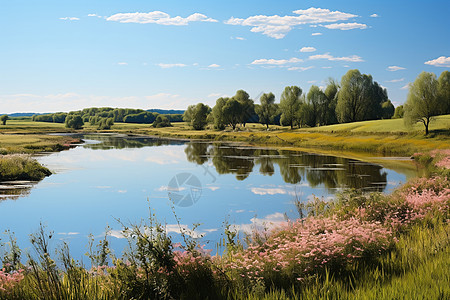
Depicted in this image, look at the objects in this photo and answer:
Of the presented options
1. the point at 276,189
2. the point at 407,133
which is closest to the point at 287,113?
the point at 407,133

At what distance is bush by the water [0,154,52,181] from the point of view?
2523 centimetres

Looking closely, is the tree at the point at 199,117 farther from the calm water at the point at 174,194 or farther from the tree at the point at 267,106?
the calm water at the point at 174,194

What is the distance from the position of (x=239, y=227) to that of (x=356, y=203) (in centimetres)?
413

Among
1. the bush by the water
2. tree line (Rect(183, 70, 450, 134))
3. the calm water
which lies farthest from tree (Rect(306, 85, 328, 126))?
the bush by the water

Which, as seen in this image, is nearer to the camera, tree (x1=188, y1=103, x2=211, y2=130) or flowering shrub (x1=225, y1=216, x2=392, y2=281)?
flowering shrub (x1=225, y1=216, x2=392, y2=281)

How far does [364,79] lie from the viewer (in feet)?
270

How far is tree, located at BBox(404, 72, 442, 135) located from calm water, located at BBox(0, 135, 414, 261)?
20633mm

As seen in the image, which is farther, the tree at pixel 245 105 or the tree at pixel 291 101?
the tree at pixel 245 105

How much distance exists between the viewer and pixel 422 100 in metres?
48.4

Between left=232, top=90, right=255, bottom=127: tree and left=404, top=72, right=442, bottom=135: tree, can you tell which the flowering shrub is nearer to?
left=404, top=72, right=442, bottom=135: tree

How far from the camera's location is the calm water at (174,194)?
14.1 metres

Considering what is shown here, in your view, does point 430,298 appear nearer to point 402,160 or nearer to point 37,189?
point 37,189

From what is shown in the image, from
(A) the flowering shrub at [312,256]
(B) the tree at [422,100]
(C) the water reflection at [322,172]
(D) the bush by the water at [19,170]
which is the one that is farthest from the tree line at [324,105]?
(A) the flowering shrub at [312,256]

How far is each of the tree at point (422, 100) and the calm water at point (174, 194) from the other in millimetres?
20633
